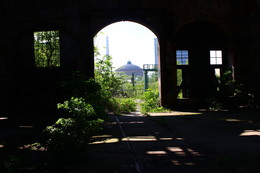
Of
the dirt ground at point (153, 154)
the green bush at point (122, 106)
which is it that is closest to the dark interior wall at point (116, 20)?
the green bush at point (122, 106)

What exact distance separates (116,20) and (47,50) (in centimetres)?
514

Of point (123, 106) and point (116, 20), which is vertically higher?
point (116, 20)

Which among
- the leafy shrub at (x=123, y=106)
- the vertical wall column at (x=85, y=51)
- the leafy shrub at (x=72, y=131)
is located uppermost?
the vertical wall column at (x=85, y=51)

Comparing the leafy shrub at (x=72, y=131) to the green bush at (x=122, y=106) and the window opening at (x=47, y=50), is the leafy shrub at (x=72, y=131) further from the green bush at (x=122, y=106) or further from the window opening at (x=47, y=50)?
the window opening at (x=47, y=50)

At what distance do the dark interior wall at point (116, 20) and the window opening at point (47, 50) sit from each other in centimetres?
238

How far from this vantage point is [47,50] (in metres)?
12.4

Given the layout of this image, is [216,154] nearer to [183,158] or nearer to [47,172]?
[183,158]

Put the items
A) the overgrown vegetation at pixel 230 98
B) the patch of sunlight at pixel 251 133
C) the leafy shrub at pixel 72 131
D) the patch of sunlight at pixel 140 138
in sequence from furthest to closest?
1. the overgrown vegetation at pixel 230 98
2. the patch of sunlight at pixel 251 133
3. the patch of sunlight at pixel 140 138
4. the leafy shrub at pixel 72 131

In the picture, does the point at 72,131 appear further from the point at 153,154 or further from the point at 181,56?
the point at 181,56

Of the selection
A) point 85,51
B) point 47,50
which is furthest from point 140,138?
point 47,50

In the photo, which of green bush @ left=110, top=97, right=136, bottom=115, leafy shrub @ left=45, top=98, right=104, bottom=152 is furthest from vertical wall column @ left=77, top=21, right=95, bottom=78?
leafy shrub @ left=45, top=98, right=104, bottom=152

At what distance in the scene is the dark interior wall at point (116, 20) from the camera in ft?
31.0

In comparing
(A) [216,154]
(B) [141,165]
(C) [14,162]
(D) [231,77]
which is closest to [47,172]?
(C) [14,162]

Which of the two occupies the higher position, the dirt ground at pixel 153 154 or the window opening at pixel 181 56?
the window opening at pixel 181 56
